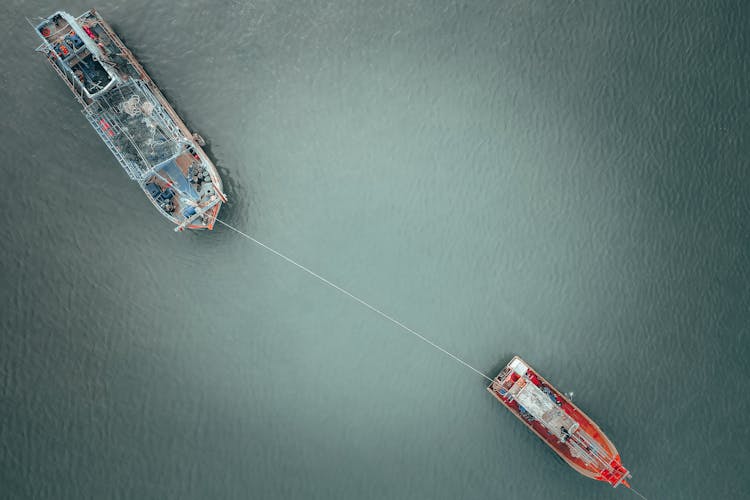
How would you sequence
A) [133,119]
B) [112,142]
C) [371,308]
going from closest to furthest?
[112,142], [133,119], [371,308]

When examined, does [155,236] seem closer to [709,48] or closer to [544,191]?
[544,191]

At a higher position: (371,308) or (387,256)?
(387,256)

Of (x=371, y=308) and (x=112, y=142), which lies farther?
(x=371, y=308)

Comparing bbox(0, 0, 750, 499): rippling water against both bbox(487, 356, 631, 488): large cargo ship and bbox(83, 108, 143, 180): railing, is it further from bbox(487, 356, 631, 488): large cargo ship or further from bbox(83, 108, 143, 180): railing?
bbox(83, 108, 143, 180): railing

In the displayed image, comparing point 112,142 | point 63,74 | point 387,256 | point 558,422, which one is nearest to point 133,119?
point 112,142

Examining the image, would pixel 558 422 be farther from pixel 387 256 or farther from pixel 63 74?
pixel 63 74

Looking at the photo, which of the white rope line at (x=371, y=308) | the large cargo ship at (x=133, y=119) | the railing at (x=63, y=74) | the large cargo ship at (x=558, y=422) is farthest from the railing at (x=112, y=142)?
the large cargo ship at (x=558, y=422)

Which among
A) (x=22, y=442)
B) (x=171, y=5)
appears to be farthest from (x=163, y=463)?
(x=171, y=5)
